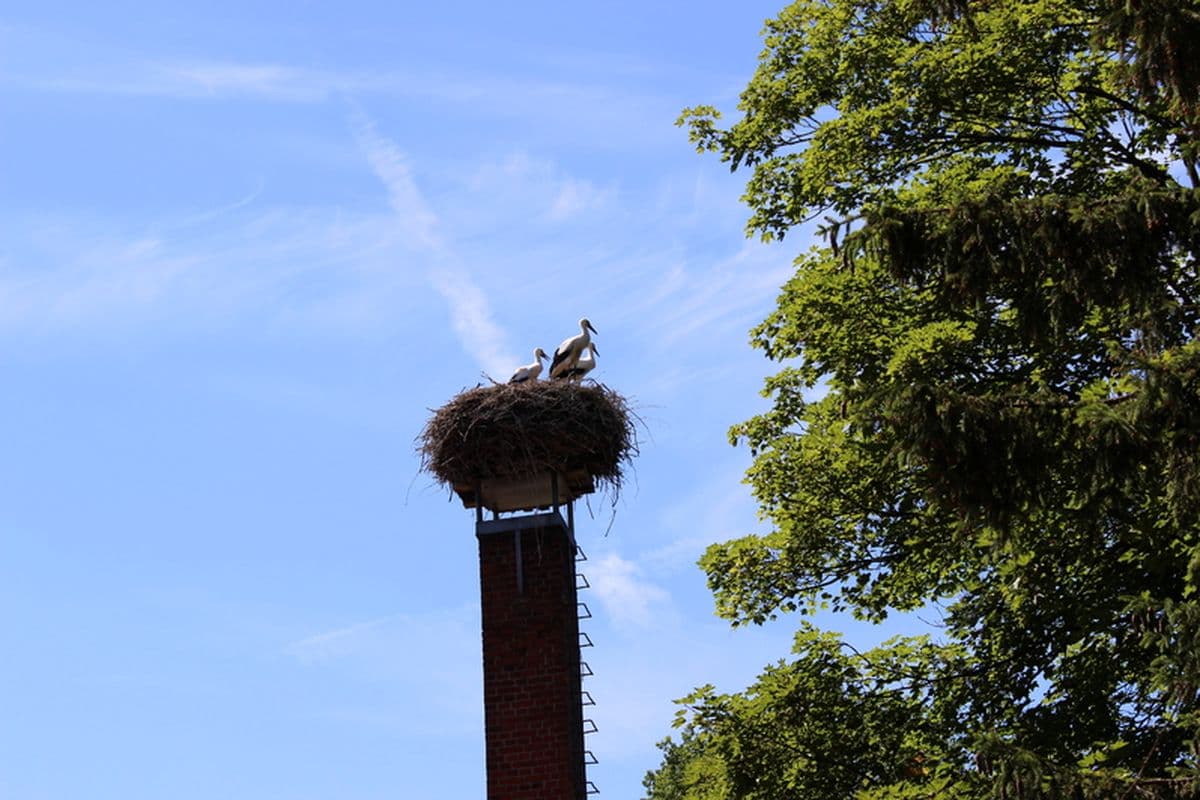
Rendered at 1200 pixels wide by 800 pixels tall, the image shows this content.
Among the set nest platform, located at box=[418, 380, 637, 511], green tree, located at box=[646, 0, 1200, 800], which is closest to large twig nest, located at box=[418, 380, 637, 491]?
nest platform, located at box=[418, 380, 637, 511]

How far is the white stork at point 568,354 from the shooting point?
67.5 ft

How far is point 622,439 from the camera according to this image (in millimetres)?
19109

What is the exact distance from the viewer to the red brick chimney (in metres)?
17.4

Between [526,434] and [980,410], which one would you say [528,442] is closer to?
[526,434]

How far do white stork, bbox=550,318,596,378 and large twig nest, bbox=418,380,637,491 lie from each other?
1.41m

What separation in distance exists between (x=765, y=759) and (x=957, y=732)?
1736 millimetres

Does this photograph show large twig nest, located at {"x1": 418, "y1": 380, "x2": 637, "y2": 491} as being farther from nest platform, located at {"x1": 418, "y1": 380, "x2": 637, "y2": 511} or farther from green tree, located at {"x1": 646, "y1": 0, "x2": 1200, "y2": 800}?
green tree, located at {"x1": 646, "y1": 0, "x2": 1200, "y2": 800}

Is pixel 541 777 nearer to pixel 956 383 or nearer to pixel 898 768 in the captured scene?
A: pixel 898 768

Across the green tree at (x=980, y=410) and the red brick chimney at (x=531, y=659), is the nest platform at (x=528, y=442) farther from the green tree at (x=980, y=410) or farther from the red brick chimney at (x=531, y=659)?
the green tree at (x=980, y=410)

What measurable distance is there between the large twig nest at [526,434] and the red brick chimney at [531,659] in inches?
24.5

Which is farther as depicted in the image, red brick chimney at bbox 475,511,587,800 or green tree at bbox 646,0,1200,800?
red brick chimney at bbox 475,511,587,800

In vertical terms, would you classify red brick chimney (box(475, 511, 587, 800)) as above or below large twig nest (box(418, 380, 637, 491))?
below

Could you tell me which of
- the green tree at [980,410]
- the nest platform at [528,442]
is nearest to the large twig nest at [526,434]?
the nest platform at [528,442]

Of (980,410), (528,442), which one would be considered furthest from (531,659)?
(980,410)
